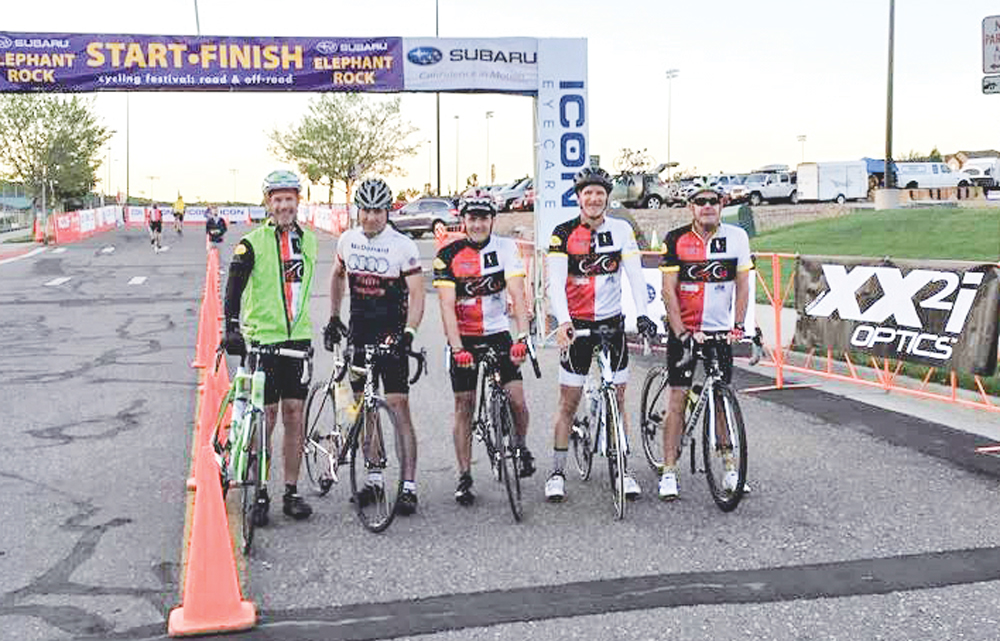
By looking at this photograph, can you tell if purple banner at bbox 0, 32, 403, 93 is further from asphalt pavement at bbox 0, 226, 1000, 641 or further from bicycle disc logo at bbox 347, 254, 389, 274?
bicycle disc logo at bbox 347, 254, 389, 274

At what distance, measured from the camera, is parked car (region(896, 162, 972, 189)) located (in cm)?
5259

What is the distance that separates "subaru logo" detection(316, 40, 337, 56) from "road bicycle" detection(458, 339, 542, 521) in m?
8.83

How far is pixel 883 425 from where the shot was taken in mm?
8734

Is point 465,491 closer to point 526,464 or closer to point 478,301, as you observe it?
point 526,464

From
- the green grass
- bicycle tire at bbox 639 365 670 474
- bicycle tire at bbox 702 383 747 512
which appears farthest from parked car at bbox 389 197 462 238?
bicycle tire at bbox 702 383 747 512

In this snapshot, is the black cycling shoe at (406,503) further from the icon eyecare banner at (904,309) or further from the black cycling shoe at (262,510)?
the icon eyecare banner at (904,309)

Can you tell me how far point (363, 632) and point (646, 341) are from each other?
2697 millimetres

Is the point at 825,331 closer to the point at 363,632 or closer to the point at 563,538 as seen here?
the point at 563,538

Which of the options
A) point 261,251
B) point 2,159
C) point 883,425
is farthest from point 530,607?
point 2,159

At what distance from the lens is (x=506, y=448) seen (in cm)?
621

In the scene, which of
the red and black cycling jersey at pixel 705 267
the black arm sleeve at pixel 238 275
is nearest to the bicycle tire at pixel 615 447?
the red and black cycling jersey at pixel 705 267

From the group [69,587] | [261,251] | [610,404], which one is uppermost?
[261,251]

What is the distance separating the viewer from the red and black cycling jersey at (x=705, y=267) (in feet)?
21.2

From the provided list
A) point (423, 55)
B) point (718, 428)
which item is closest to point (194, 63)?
point (423, 55)
